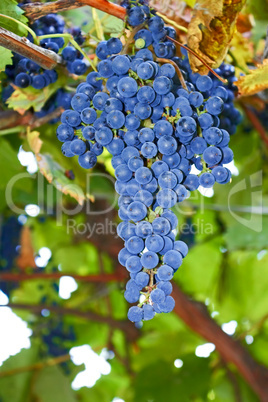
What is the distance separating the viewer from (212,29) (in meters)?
0.86

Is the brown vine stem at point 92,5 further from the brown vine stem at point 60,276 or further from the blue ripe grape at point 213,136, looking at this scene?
the brown vine stem at point 60,276

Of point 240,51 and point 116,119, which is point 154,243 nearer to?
point 116,119

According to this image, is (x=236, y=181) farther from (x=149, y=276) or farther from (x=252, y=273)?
(x=149, y=276)

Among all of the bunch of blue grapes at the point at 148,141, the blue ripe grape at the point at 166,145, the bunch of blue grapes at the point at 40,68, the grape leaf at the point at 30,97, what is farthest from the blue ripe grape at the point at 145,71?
→ the grape leaf at the point at 30,97

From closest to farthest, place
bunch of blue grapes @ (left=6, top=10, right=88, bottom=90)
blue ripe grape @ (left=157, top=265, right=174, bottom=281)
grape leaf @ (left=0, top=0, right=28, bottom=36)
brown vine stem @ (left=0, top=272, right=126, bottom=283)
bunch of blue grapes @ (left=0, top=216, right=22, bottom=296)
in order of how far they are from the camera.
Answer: blue ripe grape @ (left=157, top=265, right=174, bottom=281) → grape leaf @ (left=0, top=0, right=28, bottom=36) → bunch of blue grapes @ (left=6, top=10, right=88, bottom=90) → brown vine stem @ (left=0, top=272, right=126, bottom=283) → bunch of blue grapes @ (left=0, top=216, right=22, bottom=296)

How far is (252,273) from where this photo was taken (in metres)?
2.12

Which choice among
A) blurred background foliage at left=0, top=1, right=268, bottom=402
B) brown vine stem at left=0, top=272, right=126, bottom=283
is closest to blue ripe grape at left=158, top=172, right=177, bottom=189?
blurred background foliage at left=0, top=1, right=268, bottom=402

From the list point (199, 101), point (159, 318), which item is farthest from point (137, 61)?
point (159, 318)

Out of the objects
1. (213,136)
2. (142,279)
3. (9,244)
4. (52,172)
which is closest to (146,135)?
(213,136)

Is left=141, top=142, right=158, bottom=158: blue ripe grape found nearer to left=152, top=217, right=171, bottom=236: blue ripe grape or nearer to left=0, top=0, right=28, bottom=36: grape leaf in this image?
left=152, top=217, right=171, bottom=236: blue ripe grape

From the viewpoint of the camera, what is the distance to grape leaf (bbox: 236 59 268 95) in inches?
37.0

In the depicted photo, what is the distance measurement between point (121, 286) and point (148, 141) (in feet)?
4.71

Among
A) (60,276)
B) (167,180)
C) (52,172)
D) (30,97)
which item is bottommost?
(60,276)

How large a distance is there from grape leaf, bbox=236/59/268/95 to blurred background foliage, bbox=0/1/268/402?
551mm
